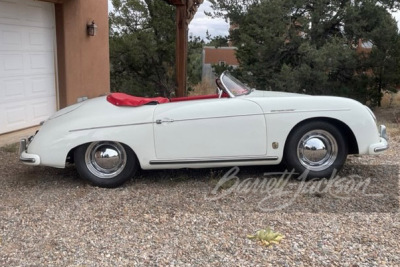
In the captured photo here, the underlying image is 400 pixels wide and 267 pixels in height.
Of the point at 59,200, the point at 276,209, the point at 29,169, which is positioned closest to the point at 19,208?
the point at 59,200

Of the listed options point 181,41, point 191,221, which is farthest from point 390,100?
point 191,221

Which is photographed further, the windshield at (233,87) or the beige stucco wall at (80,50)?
the beige stucco wall at (80,50)

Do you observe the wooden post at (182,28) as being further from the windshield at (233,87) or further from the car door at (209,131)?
the car door at (209,131)

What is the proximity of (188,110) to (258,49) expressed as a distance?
7519mm

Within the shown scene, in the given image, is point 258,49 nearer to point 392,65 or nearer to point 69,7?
point 392,65

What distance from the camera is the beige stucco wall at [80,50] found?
28.2 feet

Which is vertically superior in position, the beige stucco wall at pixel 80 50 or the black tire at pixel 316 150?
the beige stucco wall at pixel 80 50

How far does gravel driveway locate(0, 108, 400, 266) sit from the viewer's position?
9.91 feet

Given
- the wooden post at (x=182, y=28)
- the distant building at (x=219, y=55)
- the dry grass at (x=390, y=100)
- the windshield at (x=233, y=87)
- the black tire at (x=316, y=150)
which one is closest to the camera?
the black tire at (x=316, y=150)

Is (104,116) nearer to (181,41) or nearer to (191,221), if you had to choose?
(191,221)

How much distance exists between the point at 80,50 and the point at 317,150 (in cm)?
622

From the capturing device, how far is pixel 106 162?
14.8ft

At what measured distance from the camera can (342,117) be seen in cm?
448

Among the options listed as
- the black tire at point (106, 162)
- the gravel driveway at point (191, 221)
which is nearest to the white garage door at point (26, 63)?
the gravel driveway at point (191, 221)
